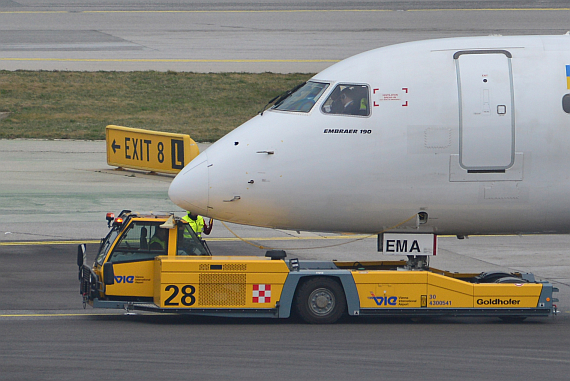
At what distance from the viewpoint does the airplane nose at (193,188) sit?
14.0 metres

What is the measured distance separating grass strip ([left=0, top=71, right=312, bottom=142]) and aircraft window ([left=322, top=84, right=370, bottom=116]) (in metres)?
22.6

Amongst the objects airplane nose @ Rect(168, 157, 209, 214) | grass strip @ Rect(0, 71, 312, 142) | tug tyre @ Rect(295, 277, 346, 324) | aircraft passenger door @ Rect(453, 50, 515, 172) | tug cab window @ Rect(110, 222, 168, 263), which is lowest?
tug tyre @ Rect(295, 277, 346, 324)

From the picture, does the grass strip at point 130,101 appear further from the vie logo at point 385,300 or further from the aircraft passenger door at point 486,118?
the aircraft passenger door at point 486,118

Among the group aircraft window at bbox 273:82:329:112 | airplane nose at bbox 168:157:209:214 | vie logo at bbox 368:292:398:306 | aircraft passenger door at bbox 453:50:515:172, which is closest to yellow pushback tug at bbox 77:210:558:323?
vie logo at bbox 368:292:398:306

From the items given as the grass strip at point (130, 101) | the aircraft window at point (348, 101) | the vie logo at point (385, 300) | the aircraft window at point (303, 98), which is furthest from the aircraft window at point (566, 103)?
the grass strip at point (130, 101)

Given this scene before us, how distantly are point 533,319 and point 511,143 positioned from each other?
3430 mm

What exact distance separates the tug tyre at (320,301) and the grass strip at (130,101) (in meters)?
22.9

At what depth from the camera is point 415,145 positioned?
1397 centimetres

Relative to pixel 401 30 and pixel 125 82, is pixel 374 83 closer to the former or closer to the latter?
pixel 125 82

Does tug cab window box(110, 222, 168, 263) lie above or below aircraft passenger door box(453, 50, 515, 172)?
below

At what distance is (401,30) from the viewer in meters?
48.9

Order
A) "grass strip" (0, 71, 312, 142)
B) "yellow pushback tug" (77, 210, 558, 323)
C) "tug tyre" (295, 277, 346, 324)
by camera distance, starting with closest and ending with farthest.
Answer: "yellow pushback tug" (77, 210, 558, 323) → "tug tyre" (295, 277, 346, 324) → "grass strip" (0, 71, 312, 142)

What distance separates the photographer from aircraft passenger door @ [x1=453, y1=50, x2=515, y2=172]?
45.6 ft

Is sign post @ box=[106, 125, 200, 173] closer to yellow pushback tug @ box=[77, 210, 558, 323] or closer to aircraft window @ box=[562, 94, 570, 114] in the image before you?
yellow pushback tug @ box=[77, 210, 558, 323]
